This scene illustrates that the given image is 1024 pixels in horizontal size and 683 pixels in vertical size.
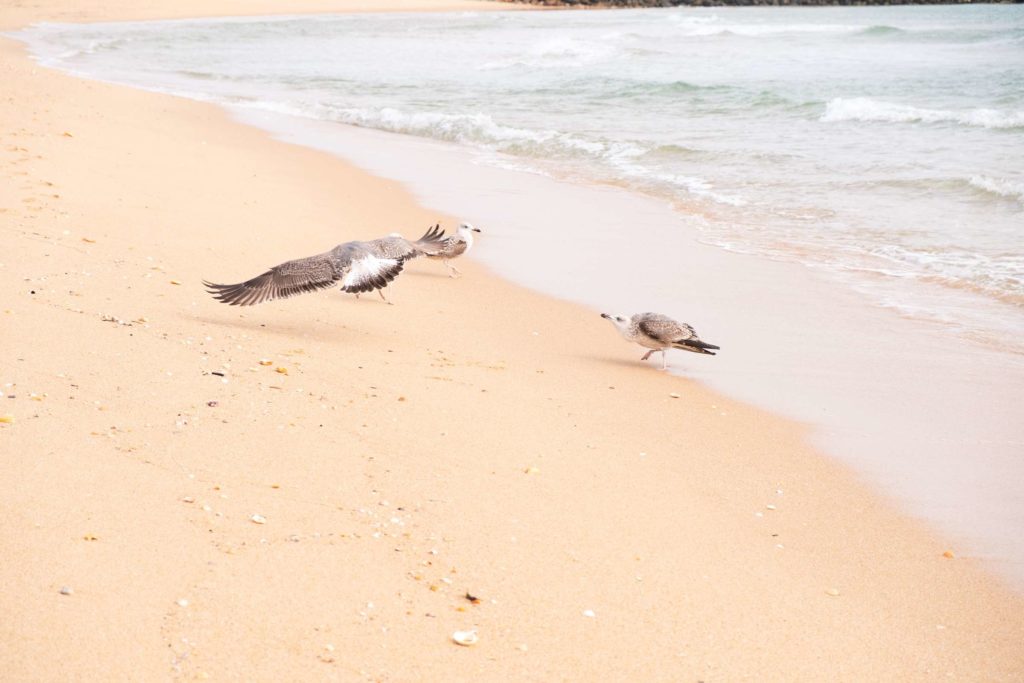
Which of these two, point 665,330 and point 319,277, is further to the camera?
point 319,277

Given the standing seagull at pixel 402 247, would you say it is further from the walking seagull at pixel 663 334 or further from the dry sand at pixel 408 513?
the walking seagull at pixel 663 334

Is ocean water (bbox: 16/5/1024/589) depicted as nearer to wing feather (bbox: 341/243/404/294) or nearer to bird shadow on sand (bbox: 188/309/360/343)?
wing feather (bbox: 341/243/404/294)

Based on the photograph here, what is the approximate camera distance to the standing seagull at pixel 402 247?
22.8ft

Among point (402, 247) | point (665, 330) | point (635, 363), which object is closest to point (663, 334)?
point (665, 330)

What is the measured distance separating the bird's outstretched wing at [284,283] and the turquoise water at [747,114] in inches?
162

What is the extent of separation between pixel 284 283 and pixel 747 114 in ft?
45.8

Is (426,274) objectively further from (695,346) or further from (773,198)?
(773,198)

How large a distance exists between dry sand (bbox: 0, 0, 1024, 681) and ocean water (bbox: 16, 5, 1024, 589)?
497 mm

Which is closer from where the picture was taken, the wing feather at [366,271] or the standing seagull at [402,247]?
the wing feather at [366,271]

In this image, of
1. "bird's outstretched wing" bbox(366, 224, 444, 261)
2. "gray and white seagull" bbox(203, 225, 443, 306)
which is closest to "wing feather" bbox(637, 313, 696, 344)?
"gray and white seagull" bbox(203, 225, 443, 306)

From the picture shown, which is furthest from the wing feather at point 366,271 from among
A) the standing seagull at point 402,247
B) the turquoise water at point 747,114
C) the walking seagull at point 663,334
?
the turquoise water at point 747,114

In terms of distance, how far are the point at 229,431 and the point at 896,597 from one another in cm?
280

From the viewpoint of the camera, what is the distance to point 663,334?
6367 mm

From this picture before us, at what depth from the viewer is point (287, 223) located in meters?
9.36
